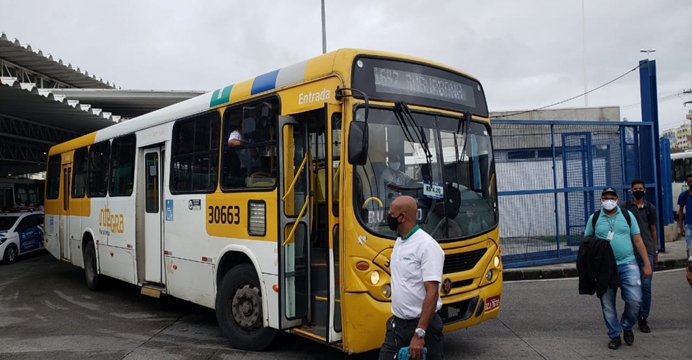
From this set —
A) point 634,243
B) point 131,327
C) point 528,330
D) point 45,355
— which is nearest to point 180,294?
point 131,327

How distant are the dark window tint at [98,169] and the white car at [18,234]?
7.73m

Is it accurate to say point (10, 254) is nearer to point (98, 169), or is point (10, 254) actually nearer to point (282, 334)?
point (98, 169)

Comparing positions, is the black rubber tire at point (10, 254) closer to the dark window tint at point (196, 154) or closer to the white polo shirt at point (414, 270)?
the dark window tint at point (196, 154)

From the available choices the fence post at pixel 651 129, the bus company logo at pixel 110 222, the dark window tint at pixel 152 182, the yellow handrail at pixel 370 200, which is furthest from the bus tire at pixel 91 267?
the fence post at pixel 651 129

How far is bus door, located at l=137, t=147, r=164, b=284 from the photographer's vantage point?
8.06 m

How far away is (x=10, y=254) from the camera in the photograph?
16594 millimetres

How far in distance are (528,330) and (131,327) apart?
212 inches

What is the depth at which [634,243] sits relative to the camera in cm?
605

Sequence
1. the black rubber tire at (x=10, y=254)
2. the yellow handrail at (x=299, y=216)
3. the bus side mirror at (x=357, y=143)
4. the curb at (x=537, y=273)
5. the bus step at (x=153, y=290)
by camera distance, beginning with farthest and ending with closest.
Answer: the black rubber tire at (x=10, y=254) < the curb at (x=537, y=273) < the bus step at (x=153, y=290) < the yellow handrail at (x=299, y=216) < the bus side mirror at (x=357, y=143)

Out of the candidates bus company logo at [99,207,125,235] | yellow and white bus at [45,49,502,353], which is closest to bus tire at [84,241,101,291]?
bus company logo at [99,207,125,235]

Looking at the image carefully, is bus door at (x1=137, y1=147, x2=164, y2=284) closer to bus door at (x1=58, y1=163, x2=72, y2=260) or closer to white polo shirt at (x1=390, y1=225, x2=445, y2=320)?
bus door at (x1=58, y1=163, x2=72, y2=260)

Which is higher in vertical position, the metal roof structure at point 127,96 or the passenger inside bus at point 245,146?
the metal roof structure at point 127,96

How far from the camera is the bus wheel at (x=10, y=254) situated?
53.9 ft

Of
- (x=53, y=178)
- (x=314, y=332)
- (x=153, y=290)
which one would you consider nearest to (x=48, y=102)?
(x=53, y=178)
